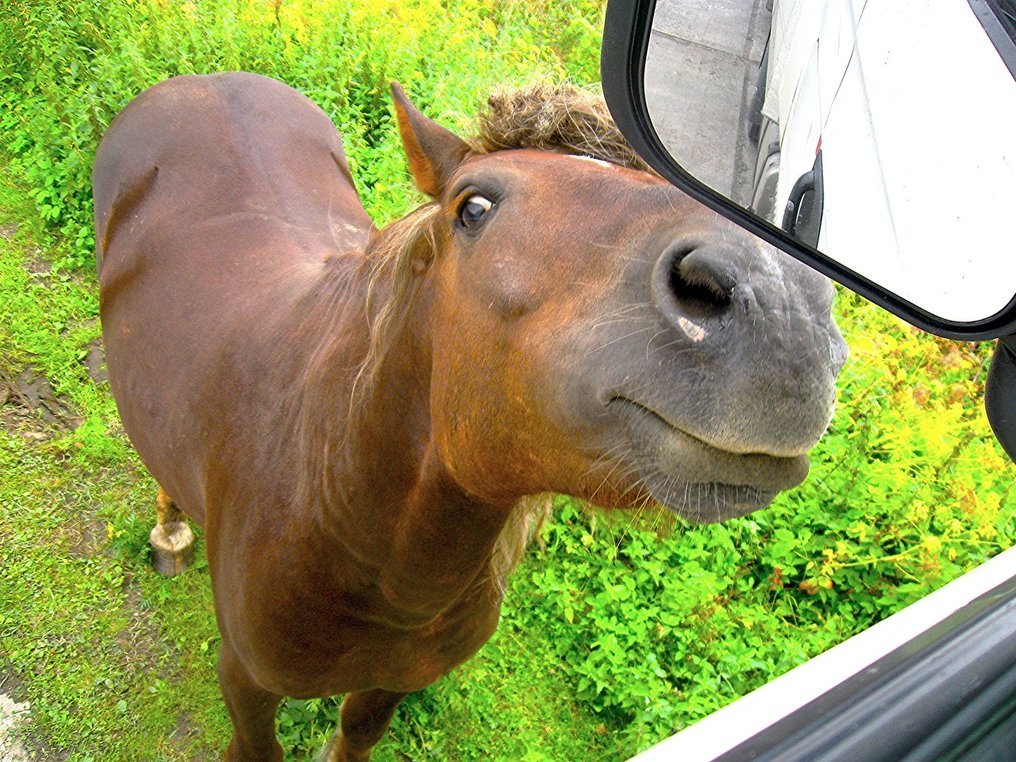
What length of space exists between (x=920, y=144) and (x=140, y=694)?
349 cm

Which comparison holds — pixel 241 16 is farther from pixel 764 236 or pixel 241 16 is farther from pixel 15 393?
pixel 764 236

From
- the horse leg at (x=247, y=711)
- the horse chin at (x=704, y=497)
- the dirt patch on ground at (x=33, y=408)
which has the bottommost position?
the dirt patch on ground at (x=33, y=408)

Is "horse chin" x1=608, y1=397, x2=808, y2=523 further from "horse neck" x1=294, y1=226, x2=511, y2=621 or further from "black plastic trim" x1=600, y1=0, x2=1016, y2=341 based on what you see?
"horse neck" x1=294, y1=226, x2=511, y2=621

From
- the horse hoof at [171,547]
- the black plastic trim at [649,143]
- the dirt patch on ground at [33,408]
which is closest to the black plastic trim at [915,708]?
the black plastic trim at [649,143]

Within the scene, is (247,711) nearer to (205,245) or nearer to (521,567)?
(521,567)

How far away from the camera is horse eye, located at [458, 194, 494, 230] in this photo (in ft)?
5.29

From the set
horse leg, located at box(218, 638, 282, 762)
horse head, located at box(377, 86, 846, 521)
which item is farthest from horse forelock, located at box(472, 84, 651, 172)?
horse leg, located at box(218, 638, 282, 762)

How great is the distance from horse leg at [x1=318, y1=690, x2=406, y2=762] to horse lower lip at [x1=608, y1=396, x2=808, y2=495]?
2001mm

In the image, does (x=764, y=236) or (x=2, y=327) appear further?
(x=2, y=327)

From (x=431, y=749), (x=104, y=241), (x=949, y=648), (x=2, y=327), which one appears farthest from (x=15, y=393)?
(x=949, y=648)

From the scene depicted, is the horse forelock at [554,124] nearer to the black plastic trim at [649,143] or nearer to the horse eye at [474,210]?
the horse eye at [474,210]

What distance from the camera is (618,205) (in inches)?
54.3

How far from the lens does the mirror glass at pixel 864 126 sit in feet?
3.15

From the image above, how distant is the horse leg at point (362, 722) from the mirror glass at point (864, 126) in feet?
7.56
